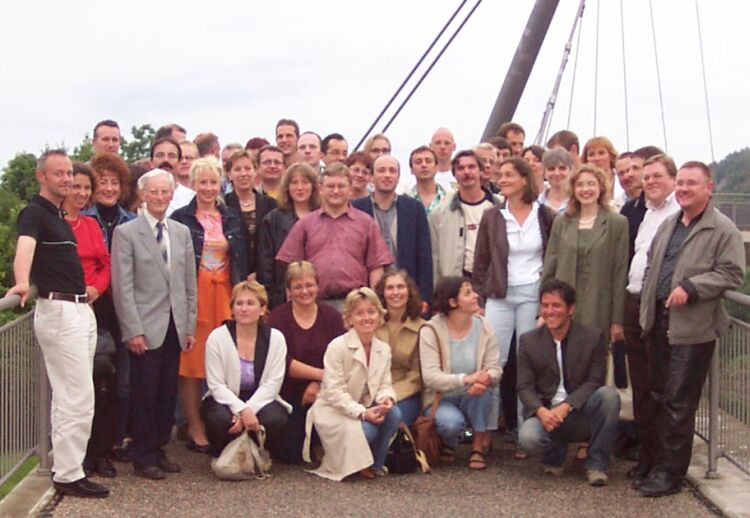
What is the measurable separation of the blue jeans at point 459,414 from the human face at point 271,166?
83.6 inches

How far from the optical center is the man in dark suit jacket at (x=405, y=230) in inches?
298

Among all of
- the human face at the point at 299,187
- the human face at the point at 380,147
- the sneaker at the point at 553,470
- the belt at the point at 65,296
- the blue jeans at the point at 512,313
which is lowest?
the sneaker at the point at 553,470

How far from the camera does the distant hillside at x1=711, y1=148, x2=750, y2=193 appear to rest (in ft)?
157

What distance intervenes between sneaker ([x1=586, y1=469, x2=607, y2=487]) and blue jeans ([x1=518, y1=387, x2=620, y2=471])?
3 centimetres

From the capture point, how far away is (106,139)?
27.1ft

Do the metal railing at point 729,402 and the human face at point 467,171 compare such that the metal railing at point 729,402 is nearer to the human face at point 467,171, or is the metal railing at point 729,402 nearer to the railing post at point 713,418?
the railing post at point 713,418

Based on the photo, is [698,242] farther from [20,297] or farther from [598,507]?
[20,297]

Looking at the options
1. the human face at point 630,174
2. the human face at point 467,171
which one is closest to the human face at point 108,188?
→ the human face at point 467,171

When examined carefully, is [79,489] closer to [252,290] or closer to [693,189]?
[252,290]

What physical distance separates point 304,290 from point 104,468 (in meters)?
1.61

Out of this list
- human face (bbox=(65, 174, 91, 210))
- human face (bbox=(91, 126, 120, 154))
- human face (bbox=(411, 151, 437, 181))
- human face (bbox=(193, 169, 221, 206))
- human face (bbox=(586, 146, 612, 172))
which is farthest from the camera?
human face (bbox=(91, 126, 120, 154))

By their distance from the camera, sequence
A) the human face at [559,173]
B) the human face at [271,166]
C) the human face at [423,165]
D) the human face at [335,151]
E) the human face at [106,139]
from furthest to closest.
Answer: the human face at [335,151]
the human face at [106,139]
the human face at [271,166]
the human face at [423,165]
the human face at [559,173]

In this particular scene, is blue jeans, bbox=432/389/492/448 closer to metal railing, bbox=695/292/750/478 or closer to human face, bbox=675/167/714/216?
metal railing, bbox=695/292/750/478

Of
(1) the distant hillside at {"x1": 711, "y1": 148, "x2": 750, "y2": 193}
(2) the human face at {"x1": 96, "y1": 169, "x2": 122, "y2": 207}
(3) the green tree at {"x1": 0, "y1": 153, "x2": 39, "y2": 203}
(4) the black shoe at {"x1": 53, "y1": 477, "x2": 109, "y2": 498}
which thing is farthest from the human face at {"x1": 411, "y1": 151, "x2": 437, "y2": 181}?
(1) the distant hillside at {"x1": 711, "y1": 148, "x2": 750, "y2": 193}
